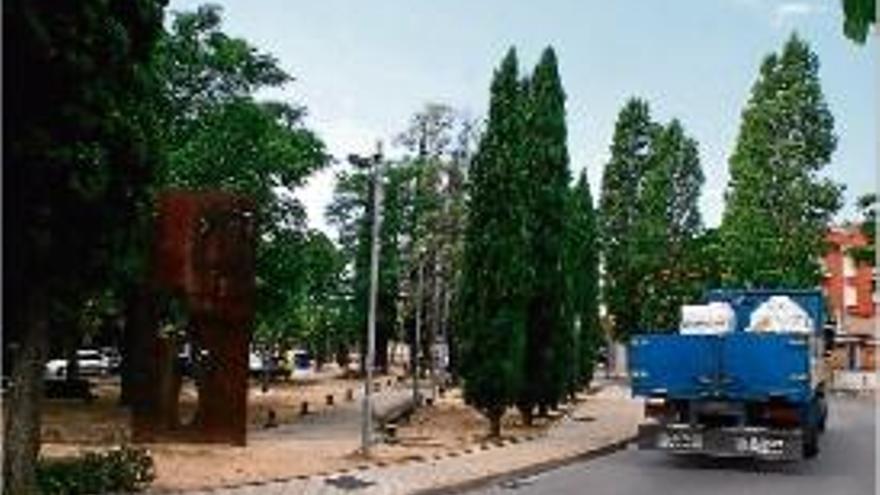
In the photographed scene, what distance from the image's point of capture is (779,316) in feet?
91.8

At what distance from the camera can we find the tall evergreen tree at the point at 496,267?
3158 centimetres

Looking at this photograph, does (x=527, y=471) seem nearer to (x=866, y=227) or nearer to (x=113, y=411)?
(x=113, y=411)

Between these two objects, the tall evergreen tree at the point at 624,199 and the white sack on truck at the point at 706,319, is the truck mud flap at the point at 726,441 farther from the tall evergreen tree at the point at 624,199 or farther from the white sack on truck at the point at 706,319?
the tall evergreen tree at the point at 624,199

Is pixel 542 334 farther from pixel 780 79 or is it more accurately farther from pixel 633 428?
pixel 780 79

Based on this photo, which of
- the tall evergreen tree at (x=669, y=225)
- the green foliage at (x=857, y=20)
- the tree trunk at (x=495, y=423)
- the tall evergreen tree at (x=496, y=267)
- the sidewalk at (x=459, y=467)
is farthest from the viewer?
the tall evergreen tree at (x=669, y=225)

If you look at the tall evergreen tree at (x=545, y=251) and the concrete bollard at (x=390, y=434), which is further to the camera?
the tall evergreen tree at (x=545, y=251)

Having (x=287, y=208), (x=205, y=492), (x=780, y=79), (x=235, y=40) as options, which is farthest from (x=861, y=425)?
(x=780, y=79)

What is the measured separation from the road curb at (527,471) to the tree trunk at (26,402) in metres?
5.31

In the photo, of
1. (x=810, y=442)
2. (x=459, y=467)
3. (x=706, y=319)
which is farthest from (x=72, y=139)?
(x=810, y=442)

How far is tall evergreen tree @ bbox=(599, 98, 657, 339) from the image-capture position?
9081 centimetres

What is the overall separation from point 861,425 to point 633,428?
30.3 feet

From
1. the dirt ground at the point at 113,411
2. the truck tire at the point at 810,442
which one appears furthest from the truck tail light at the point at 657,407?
the dirt ground at the point at 113,411

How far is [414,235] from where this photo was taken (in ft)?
222

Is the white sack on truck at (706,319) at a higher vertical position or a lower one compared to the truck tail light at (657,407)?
higher
